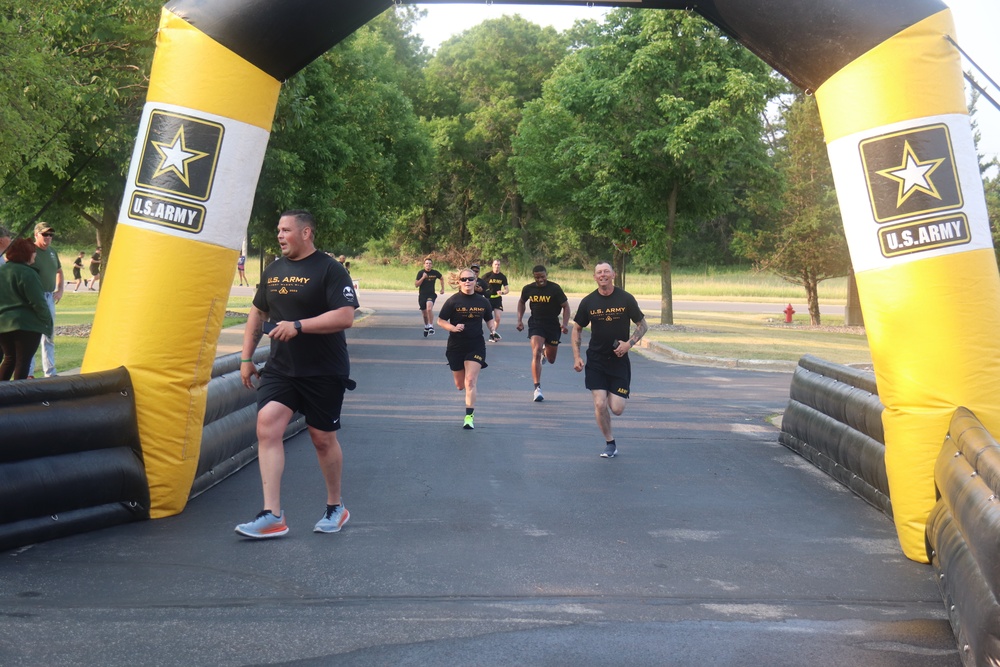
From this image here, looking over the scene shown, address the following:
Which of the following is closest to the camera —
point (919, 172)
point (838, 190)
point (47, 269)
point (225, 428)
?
point (919, 172)

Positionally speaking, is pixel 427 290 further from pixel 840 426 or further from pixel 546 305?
pixel 840 426

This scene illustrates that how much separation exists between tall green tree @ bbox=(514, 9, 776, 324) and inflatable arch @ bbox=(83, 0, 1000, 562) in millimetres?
21788

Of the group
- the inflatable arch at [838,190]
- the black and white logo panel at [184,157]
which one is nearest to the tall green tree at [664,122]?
the inflatable arch at [838,190]

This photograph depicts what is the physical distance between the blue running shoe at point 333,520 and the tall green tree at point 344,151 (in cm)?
1151

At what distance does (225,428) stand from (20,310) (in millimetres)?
3654

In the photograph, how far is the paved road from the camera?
5059 millimetres

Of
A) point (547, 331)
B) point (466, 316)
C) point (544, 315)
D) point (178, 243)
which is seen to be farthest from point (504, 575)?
point (544, 315)

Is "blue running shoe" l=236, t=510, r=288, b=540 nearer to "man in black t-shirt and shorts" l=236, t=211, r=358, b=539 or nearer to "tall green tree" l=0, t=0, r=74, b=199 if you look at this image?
"man in black t-shirt and shorts" l=236, t=211, r=358, b=539

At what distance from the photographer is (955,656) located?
500 centimetres

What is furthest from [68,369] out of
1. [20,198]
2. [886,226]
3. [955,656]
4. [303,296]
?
[955,656]

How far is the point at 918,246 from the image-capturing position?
7.19m

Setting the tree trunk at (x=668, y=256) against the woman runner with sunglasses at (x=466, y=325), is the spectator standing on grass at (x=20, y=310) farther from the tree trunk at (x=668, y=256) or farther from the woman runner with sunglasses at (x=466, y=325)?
the tree trunk at (x=668, y=256)

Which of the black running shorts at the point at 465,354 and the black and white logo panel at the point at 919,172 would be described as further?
the black running shorts at the point at 465,354

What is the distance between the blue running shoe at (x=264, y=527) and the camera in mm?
7016
